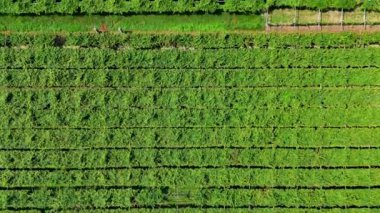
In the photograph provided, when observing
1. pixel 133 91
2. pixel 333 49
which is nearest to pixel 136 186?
pixel 133 91

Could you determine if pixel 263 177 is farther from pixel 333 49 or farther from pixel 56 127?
pixel 56 127

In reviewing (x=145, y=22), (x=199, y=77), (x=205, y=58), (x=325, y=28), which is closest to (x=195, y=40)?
(x=205, y=58)

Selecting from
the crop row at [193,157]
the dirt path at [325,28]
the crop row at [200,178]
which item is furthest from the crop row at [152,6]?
the crop row at [200,178]

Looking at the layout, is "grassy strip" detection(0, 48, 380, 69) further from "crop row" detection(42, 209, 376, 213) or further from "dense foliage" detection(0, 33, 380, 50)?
"crop row" detection(42, 209, 376, 213)

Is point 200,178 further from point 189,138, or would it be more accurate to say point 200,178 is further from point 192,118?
point 192,118

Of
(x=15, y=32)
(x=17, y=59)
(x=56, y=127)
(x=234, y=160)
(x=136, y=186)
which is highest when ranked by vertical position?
(x=15, y=32)
